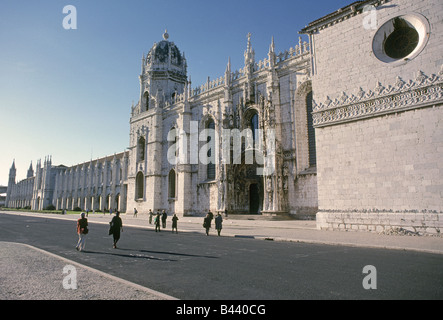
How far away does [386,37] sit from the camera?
15.3m

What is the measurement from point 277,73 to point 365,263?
2017cm

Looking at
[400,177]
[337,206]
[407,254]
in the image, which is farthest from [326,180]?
[407,254]

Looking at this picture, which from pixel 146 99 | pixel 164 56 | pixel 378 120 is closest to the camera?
pixel 378 120

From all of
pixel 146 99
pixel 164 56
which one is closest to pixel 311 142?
pixel 146 99

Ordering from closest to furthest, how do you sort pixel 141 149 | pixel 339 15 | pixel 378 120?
pixel 378 120 < pixel 339 15 < pixel 141 149

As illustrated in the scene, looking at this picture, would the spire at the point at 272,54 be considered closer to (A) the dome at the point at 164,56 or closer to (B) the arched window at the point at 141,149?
(A) the dome at the point at 164,56

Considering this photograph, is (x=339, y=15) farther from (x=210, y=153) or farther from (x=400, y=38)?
(x=210, y=153)

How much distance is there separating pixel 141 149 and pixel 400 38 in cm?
3340

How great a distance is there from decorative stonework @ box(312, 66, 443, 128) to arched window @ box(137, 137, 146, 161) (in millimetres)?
28627

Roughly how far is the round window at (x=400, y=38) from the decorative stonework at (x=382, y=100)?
1495 millimetres

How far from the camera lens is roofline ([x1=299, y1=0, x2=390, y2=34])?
15795 millimetres

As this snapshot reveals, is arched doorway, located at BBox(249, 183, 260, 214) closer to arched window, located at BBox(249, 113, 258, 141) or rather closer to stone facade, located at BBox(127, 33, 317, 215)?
stone facade, located at BBox(127, 33, 317, 215)

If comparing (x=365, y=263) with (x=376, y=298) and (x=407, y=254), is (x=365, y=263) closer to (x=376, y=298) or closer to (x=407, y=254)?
(x=407, y=254)

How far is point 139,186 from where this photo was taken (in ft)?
130
